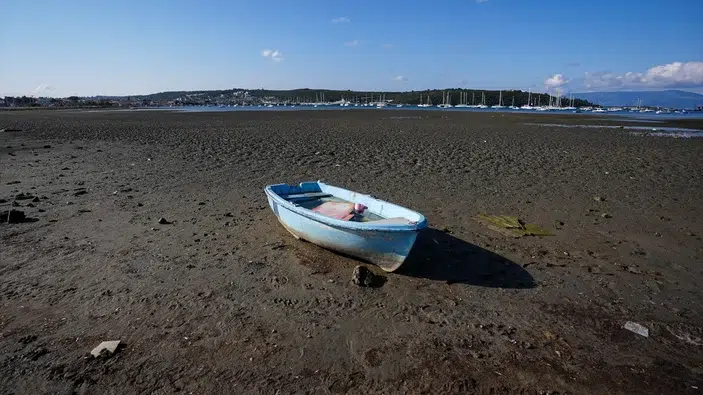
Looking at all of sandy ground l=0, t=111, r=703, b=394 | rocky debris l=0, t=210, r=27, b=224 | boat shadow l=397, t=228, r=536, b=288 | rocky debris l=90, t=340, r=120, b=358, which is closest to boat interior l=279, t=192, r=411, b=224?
sandy ground l=0, t=111, r=703, b=394

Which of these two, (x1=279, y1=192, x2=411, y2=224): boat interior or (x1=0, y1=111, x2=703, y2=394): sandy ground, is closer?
(x1=0, y1=111, x2=703, y2=394): sandy ground

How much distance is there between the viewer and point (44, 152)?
1780 cm

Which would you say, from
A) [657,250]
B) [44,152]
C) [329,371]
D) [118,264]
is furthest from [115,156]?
[657,250]

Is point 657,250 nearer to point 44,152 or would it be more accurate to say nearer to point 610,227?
point 610,227

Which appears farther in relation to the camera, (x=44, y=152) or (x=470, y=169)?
(x=44, y=152)

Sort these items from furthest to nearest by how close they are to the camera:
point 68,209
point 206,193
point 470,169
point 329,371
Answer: point 470,169
point 206,193
point 68,209
point 329,371

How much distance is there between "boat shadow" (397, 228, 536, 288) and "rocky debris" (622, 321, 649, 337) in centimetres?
118

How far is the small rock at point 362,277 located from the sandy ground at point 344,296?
100 millimetres

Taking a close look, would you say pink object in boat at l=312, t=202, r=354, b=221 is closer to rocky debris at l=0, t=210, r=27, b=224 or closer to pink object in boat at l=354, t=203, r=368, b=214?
pink object in boat at l=354, t=203, r=368, b=214

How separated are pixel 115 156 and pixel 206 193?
27.3ft

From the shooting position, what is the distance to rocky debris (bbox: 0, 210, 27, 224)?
8.02m

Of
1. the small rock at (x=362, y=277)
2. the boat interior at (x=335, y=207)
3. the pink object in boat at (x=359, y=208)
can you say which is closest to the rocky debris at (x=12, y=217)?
the boat interior at (x=335, y=207)

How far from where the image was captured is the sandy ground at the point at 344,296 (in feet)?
13.0

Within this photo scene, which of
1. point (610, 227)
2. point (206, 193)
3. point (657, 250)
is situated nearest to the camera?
point (657, 250)
